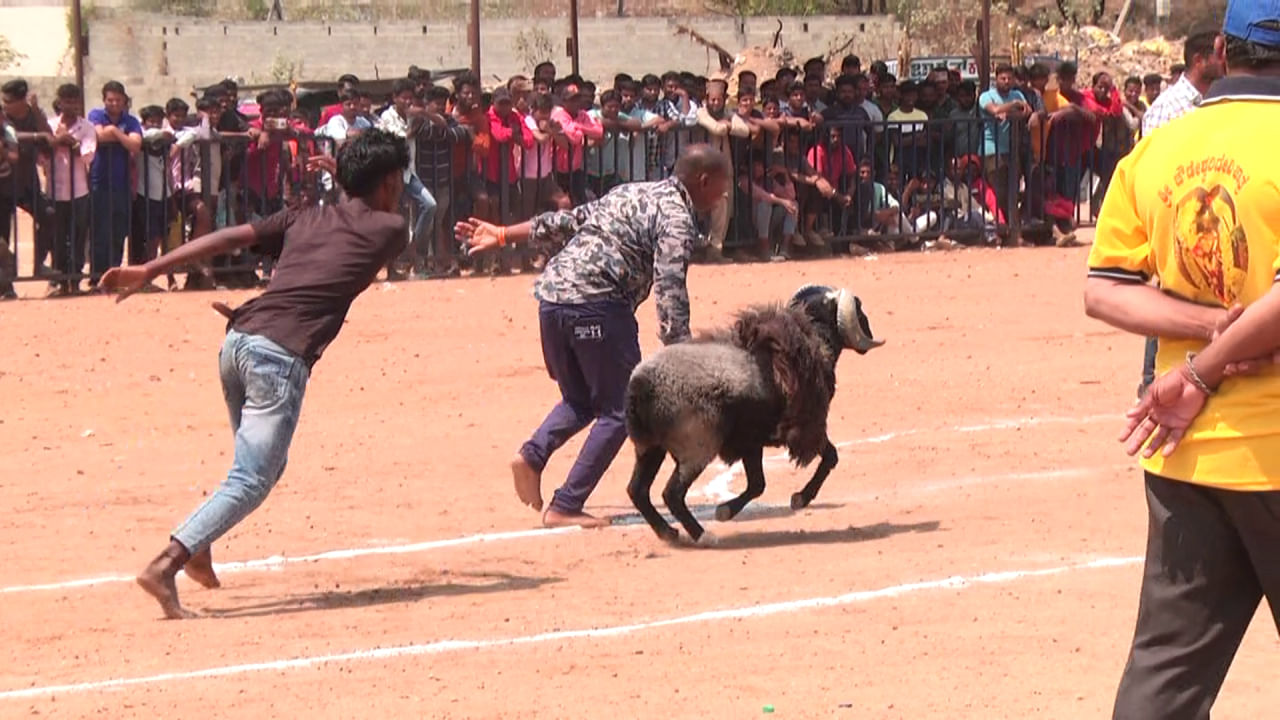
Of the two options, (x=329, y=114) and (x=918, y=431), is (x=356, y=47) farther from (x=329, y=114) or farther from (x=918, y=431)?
(x=918, y=431)

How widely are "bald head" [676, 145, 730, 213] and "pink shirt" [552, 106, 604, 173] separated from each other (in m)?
9.81

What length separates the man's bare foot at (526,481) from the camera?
32.9 feet

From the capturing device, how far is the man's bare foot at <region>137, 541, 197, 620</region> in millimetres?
7887

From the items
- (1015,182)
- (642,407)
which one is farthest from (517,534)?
(1015,182)

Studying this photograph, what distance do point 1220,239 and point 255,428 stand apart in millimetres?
4632

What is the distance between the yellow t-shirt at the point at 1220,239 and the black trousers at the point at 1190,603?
0.31 ft

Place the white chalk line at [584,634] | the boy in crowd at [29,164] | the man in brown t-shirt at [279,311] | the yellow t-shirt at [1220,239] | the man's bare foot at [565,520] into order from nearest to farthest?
the yellow t-shirt at [1220,239] < the white chalk line at [584,634] < the man in brown t-shirt at [279,311] < the man's bare foot at [565,520] < the boy in crowd at [29,164]

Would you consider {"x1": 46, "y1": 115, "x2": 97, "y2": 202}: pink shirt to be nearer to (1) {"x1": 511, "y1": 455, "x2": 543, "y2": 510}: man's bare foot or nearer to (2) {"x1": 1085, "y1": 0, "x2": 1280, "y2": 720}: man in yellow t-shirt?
(1) {"x1": 511, "y1": 455, "x2": 543, "y2": 510}: man's bare foot

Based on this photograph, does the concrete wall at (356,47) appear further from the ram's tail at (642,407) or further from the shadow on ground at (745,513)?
the ram's tail at (642,407)

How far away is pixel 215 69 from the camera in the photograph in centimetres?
4000

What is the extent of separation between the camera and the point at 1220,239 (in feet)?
14.4

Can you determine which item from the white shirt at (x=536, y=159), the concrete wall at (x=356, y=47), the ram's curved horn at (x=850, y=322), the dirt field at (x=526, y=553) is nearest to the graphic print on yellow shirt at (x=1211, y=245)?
the dirt field at (x=526, y=553)

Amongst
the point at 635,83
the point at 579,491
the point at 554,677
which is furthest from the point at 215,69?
the point at 554,677

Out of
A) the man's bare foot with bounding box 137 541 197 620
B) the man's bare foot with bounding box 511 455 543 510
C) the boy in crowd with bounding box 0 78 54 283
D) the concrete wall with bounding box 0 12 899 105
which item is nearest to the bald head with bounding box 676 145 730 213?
the man's bare foot with bounding box 511 455 543 510
